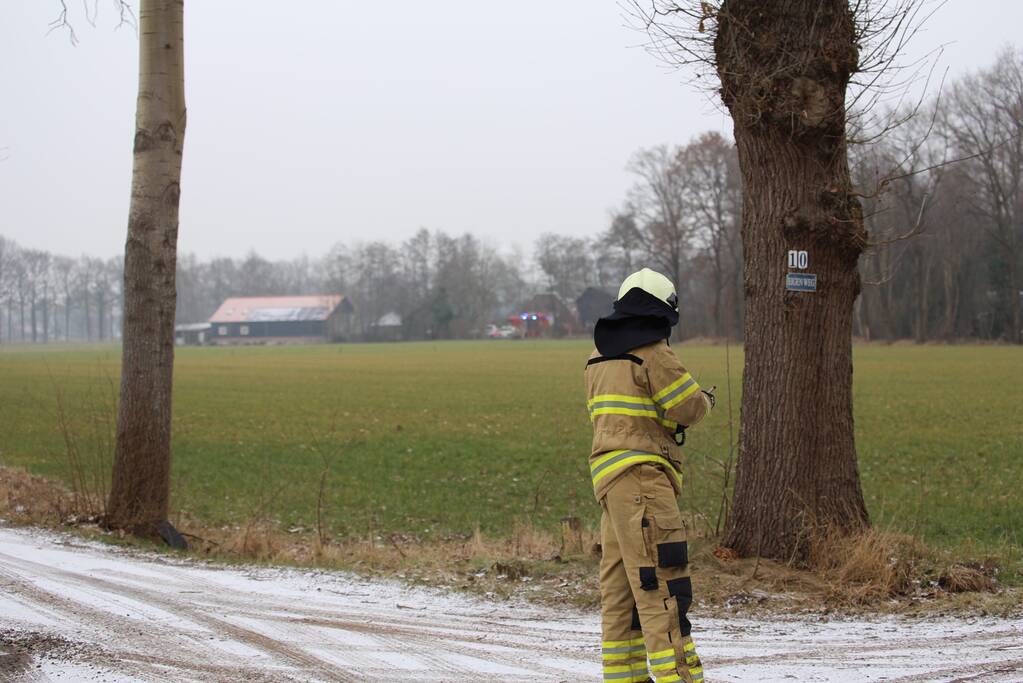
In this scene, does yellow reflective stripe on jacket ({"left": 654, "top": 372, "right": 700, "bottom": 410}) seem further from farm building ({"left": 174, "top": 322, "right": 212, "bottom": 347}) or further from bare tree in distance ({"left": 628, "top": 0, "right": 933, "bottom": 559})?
farm building ({"left": 174, "top": 322, "right": 212, "bottom": 347})

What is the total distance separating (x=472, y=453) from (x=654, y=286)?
46.6 feet

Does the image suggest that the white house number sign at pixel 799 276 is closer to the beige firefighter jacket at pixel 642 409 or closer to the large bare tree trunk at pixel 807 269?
the large bare tree trunk at pixel 807 269

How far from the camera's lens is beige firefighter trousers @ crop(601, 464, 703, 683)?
423 cm

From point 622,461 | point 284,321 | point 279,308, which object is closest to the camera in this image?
point 622,461

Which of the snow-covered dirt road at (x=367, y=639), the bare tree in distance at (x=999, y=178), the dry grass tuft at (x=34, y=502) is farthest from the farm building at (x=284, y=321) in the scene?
the snow-covered dirt road at (x=367, y=639)

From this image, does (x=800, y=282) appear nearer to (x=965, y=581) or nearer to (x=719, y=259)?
(x=965, y=581)

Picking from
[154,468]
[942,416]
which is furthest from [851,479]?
[942,416]

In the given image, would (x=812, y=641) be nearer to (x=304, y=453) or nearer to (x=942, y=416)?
(x=304, y=453)

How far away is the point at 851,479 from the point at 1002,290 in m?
75.2

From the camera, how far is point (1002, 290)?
7306 cm

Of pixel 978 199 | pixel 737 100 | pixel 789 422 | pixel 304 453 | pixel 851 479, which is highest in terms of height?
pixel 978 199

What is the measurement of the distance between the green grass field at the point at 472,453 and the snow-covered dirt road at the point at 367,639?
2.54m

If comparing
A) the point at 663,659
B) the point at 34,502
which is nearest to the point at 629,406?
the point at 663,659

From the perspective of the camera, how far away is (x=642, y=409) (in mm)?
4434
